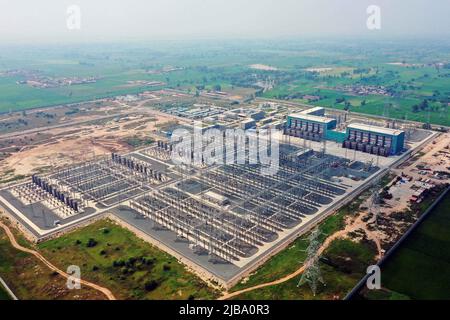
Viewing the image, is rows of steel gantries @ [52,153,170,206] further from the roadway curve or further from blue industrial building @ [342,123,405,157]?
blue industrial building @ [342,123,405,157]

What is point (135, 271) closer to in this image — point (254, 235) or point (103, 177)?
point (254, 235)

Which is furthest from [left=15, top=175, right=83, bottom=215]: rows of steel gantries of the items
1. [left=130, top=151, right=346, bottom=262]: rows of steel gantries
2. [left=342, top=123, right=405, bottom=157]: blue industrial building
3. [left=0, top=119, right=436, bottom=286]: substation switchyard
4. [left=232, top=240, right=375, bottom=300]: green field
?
[left=342, top=123, right=405, bottom=157]: blue industrial building

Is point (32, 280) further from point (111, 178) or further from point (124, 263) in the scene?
point (111, 178)

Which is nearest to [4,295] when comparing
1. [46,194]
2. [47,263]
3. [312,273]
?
[47,263]

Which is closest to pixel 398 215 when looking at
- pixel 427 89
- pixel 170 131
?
pixel 170 131

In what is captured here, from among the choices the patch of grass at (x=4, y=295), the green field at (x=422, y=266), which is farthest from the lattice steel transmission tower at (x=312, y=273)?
the patch of grass at (x=4, y=295)
